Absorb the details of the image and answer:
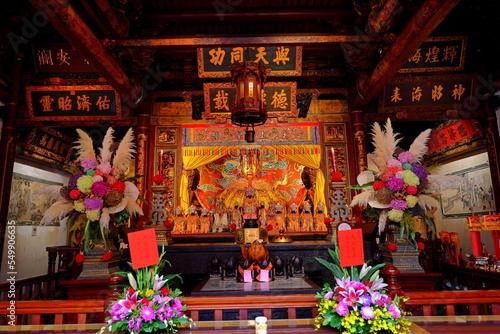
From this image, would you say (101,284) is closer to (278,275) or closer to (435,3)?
(278,275)

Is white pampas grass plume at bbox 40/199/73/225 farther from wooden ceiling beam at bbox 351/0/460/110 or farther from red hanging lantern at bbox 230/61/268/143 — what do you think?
wooden ceiling beam at bbox 351/0/460/110

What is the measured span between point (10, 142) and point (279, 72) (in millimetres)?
4471

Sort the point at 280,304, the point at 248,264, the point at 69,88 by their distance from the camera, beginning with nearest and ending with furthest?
1. the point at 280,304
2. the point at 248,264
3. the point at 69,88

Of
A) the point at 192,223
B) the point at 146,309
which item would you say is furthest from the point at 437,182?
the point at 192,223

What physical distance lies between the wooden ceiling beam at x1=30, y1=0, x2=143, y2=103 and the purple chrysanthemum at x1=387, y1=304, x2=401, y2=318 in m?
3.27

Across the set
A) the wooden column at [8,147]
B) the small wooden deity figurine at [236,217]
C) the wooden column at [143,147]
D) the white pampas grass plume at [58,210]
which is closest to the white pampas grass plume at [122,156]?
the white pampas grass plume at [58,210]

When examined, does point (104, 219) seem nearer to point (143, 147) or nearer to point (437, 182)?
point (437, 182)

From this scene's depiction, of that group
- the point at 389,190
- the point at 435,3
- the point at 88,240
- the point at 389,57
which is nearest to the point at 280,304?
A: the point at 389,190

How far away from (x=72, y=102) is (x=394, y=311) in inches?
225

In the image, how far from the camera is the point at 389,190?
8.43 ft

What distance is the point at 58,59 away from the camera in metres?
5.01

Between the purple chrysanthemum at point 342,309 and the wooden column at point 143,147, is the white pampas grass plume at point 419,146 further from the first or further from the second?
the wooden column at point 143,147

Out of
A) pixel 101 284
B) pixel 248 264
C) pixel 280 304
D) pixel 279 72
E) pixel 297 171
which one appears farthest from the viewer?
pixel 297 171

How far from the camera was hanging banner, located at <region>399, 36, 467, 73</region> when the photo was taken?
4641mm
